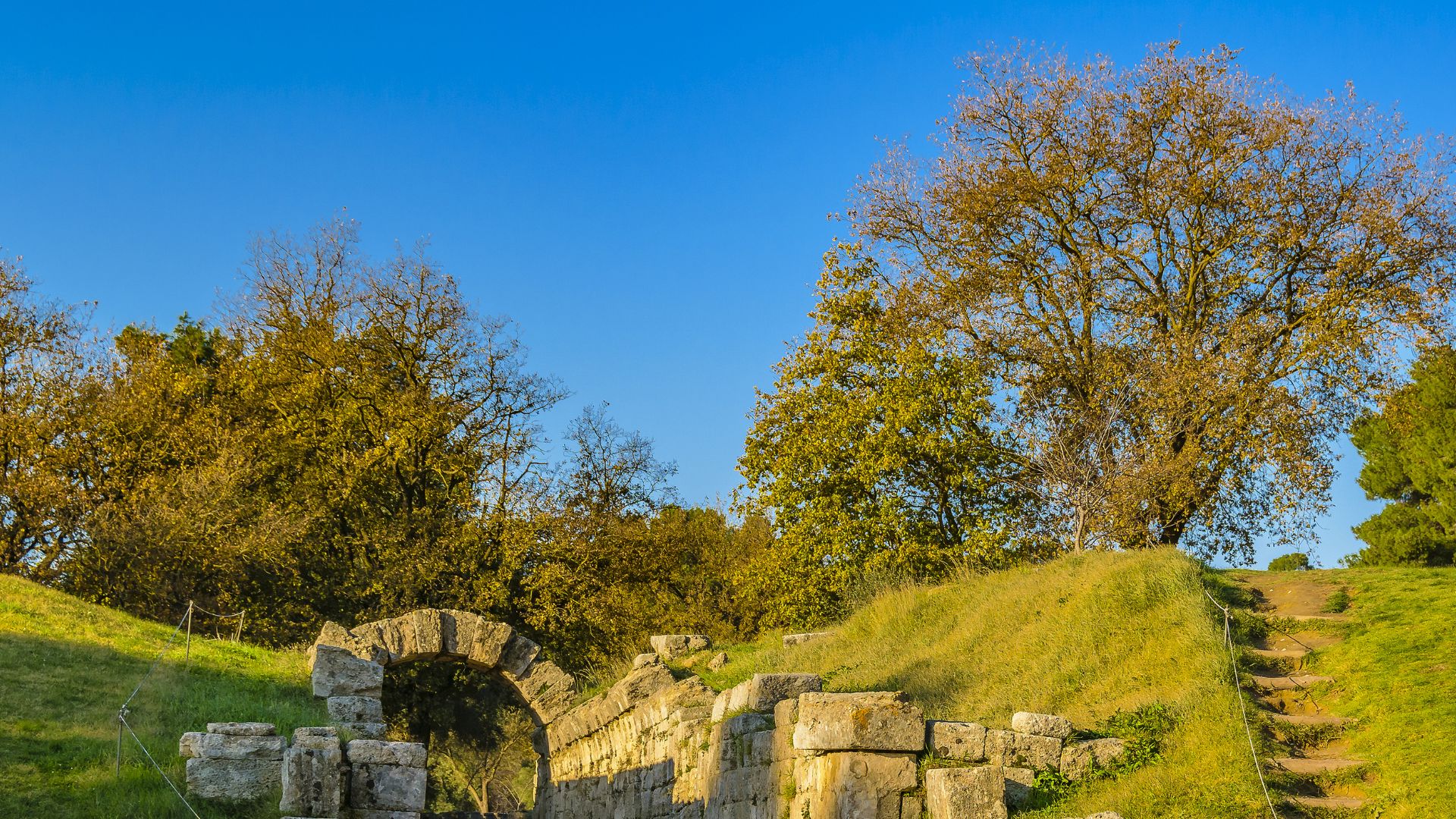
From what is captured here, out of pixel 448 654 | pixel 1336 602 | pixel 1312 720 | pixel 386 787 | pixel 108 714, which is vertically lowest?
pixel 386 787

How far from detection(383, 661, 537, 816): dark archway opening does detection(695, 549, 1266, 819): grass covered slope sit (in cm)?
782

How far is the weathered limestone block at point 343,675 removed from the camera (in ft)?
60.2

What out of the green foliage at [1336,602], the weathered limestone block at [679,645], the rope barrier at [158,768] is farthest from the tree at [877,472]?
the rope barrier at [158,768]

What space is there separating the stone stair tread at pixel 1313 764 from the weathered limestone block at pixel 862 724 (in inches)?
134

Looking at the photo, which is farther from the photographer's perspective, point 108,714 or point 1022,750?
point 108,714

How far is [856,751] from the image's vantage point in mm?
11055

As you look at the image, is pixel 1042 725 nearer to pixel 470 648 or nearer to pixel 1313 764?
pixel 1313 764

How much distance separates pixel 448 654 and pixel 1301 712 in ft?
45.9

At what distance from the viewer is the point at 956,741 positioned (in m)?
11.2

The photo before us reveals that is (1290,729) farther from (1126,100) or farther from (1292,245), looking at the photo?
(1126,100)

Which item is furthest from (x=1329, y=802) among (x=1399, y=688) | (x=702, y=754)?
(x=702, y=754)

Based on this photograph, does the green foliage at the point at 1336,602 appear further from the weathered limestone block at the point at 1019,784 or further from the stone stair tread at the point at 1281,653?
the weathered limestone block at the point at 1019,784

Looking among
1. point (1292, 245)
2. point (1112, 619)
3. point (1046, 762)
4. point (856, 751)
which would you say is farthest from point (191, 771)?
point (1292, 245)

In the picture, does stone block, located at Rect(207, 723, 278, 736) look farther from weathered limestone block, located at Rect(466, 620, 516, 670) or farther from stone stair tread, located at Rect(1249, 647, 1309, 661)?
stone stair tread, located at Rect(1249, 647, 1309, 661)
